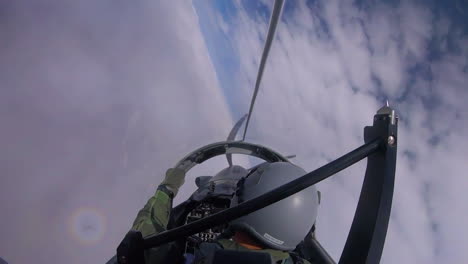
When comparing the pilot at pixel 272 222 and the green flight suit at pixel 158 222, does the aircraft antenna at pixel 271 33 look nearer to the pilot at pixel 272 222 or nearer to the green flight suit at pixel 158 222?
the pilot at pixel 272 222

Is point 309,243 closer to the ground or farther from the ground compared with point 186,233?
farther from the ground

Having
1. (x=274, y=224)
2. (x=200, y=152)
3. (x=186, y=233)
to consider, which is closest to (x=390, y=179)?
(x=186, y=233)

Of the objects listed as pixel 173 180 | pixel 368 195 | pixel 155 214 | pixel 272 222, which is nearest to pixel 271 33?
pixel 173 180

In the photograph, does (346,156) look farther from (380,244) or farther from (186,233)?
(186,233)

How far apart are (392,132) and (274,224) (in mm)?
770

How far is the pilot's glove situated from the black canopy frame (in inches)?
56.5

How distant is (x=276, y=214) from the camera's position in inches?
55.4

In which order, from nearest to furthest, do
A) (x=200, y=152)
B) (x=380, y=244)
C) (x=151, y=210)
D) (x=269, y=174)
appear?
(x=380, y=244), (x=269, y=174), (x=151, y=210), (x=200, y=152)

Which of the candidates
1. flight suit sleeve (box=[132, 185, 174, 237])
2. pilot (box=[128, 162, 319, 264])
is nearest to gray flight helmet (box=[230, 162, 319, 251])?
pilot (box=[128, 162, 319, 264])

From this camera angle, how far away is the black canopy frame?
78 cm

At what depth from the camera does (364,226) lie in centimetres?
80

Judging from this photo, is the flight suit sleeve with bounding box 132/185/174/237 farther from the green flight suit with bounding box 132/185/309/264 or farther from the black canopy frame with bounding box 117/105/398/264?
the black canopy frame with bounding box 117/105/398/264

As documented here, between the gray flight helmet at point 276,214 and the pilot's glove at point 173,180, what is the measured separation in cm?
89

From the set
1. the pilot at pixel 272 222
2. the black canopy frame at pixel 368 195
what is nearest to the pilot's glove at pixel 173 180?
the pilot at pixel 272 222
